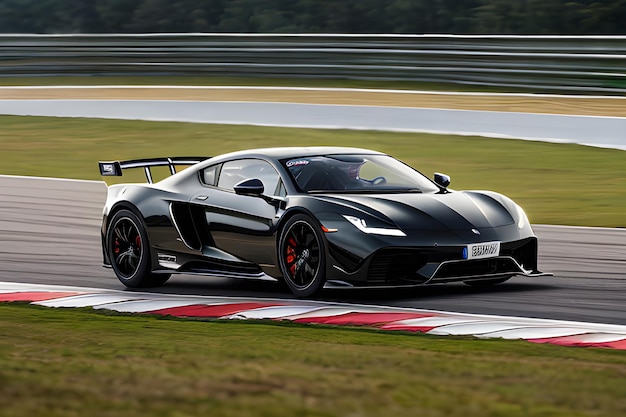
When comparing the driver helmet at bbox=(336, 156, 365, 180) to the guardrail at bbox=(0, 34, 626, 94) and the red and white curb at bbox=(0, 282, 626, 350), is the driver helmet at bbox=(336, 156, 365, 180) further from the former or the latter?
the guardrail at bbox=(0, 34, 626, 94)

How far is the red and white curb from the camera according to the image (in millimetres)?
7633

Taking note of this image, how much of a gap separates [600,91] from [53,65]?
1298 cm

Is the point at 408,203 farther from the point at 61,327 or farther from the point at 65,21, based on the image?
the point at 65,21

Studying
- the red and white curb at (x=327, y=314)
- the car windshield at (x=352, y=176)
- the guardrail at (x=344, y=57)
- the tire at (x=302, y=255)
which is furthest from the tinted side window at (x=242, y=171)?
the guardrail at (x=344, y=57)

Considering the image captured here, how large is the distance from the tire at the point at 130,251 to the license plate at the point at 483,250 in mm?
A: 2744

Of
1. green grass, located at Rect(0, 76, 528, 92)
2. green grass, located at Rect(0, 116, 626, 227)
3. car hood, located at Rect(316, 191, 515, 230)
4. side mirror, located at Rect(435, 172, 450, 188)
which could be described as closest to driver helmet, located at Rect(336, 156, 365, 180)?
car hood, located at Rect(316, 191, 515, 230)

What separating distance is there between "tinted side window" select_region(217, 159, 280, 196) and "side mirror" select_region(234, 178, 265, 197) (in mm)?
228

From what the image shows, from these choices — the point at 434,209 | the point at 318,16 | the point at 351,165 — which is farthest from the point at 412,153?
the point at 318,16

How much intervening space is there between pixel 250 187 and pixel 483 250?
5.81 ft

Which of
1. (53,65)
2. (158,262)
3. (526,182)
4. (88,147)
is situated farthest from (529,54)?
(158,262)

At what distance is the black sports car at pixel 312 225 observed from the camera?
9031 millimetres

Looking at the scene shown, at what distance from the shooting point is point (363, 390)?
16.0 ft

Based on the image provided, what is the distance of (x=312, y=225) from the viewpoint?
913 centimetres

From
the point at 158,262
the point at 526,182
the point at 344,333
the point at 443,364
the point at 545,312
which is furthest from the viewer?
the point at 526,182
